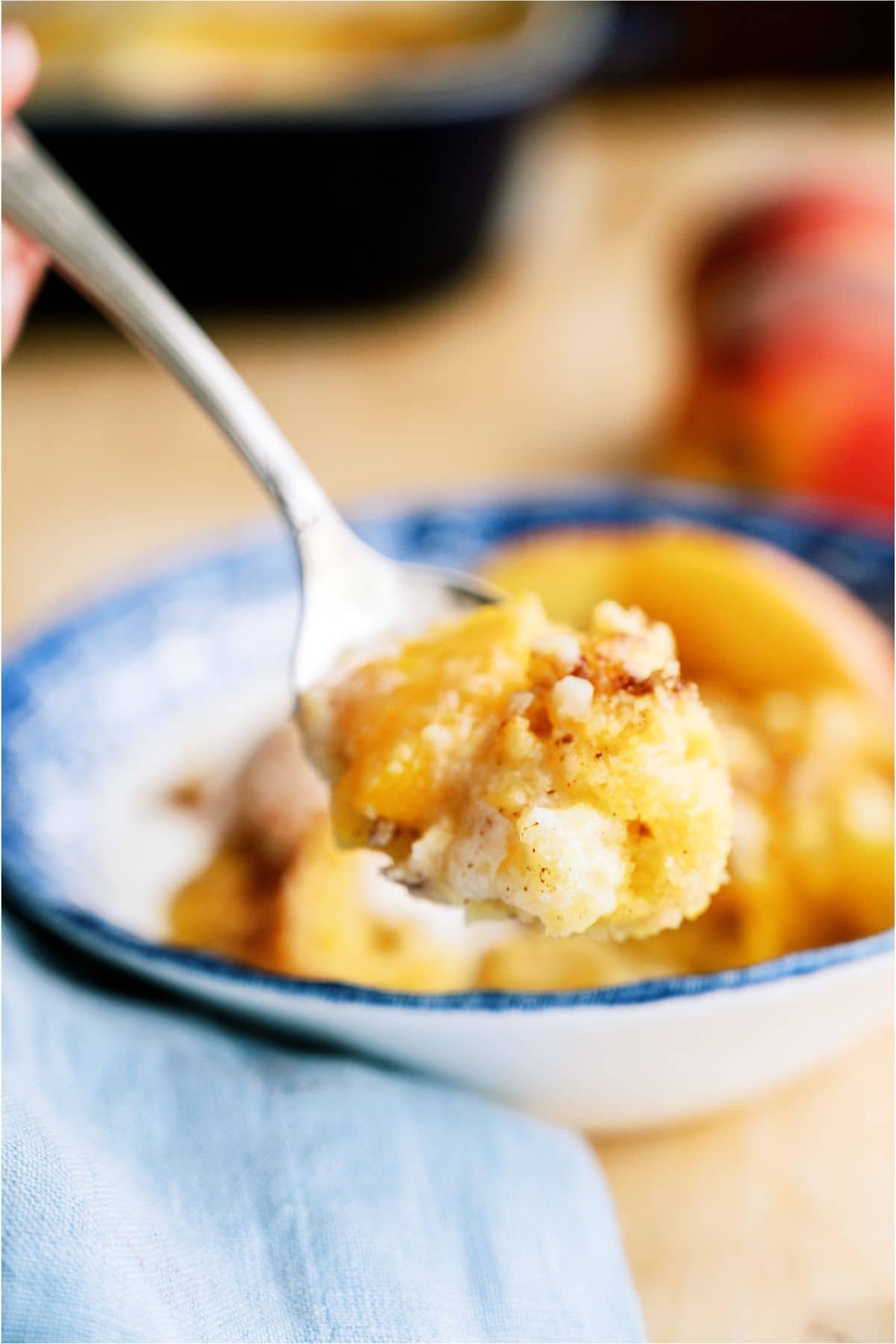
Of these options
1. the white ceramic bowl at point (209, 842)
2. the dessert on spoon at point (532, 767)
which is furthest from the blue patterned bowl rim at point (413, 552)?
the dessert on spoon at point (532, 767)

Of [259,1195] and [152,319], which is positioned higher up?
[152,319]

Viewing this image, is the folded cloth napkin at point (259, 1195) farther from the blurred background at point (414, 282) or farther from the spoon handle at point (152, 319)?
the blurred background at point (414, 282)

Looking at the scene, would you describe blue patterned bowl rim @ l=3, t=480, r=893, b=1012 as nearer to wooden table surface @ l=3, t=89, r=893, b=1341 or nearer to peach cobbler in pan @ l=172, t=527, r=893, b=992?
peach cobbler in pan @ l=172, t=527, r=893, b=992

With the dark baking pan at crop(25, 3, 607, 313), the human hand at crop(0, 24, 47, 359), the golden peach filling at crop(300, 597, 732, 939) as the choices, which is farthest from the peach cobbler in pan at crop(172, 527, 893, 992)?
the dark baking pan at crop(25, 3, 607, 313)

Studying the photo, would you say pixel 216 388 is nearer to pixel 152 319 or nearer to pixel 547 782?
pixel 152 319

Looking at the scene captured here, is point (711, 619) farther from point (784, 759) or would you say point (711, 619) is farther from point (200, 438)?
point (200, 438)

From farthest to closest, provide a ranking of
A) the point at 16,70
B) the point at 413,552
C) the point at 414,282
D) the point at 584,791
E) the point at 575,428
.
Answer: the point at 414,282, the point at 575,428, the point at 413,552, the point at 16,70, the point at 584,791

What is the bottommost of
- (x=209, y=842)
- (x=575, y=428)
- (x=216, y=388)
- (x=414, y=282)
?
(x=209, y=842)

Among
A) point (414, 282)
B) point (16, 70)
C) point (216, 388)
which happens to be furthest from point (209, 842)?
point (414, 282)

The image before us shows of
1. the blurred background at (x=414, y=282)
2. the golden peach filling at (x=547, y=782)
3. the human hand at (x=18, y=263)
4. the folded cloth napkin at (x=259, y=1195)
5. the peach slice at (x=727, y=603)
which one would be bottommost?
the folded cloth napkin at (x=259, y=1195)
